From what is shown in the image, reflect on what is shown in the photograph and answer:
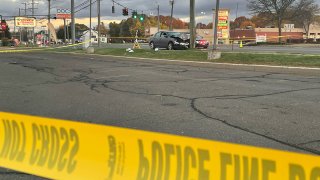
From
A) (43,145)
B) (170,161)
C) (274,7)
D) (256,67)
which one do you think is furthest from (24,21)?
(170,161)

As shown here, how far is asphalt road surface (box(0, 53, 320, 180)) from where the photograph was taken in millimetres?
6809

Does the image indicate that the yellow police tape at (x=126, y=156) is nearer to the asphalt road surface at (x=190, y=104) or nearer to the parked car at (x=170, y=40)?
the asphalt road surface at (x=190, y=104)

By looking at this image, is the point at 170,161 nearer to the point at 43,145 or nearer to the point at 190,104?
the point at 43,145

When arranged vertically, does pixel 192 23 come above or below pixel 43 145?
above

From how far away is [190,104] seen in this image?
952cm

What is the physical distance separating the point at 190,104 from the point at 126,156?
5.69m

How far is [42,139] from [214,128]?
127 inches

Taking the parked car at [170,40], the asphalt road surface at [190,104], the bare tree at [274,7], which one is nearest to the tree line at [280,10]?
the bare tree at [274,7]

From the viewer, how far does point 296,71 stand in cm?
1633

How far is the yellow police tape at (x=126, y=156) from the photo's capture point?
10.00 feet

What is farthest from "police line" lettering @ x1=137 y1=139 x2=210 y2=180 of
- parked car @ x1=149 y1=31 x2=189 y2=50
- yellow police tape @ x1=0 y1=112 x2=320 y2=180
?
parked car @ x1=149 y1=31 x2=189 y2=50

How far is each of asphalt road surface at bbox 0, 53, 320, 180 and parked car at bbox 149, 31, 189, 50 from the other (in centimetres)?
1639

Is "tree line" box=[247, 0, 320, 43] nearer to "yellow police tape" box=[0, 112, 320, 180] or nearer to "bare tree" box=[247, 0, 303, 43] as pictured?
"bare tree" box=[247, 0, 303, 43]

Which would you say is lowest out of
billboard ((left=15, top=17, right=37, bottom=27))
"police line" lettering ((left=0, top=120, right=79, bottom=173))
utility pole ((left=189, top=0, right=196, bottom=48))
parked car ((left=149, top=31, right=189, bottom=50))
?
"police line" lettering ((left=0, top=120, right=79, bottom=173))
